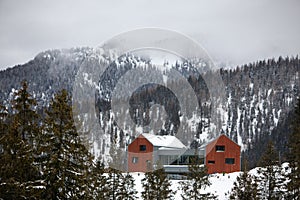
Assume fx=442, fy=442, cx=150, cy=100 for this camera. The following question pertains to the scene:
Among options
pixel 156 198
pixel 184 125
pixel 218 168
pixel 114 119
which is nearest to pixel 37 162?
pixel 156 198

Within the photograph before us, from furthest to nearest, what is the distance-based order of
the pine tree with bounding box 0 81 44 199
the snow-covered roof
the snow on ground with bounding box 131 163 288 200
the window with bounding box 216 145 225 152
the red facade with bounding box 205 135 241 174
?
the snow-covered roof → the window with bounding box 216 145 225 152 → the red facade with bounding box 205 135 241 174 → the snow on ground with bounding box 131 163 288 200 → the pine tree with bounding box 0 81 44 199

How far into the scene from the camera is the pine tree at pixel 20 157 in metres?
17.4

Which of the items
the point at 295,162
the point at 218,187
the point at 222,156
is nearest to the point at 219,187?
the point at 218,187

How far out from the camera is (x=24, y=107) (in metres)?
18.4

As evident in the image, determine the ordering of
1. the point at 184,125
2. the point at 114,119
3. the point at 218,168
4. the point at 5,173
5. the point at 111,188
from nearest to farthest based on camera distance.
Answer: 1. the point at 5,173
2. the point at 111,188
3. the point at 218,168
4. the point at 184,125
5. the point at 114,119

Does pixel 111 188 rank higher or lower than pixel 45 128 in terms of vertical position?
lower

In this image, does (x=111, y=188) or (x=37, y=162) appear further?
(x=111, y=188)

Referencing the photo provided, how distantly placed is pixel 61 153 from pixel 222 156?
1884 inches

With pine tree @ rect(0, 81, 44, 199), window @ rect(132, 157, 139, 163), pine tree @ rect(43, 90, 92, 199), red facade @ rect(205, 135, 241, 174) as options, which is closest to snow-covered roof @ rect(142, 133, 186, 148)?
window @ rect(132, 157, 139, 163)

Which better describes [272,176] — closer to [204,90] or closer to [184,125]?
[184,125]

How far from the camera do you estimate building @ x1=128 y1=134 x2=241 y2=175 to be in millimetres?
63938

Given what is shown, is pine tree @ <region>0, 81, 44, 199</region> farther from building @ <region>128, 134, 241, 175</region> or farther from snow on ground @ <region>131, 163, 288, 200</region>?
building @ <region>128, 134, 241, 175</region>

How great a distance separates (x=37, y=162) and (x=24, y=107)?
242 cm

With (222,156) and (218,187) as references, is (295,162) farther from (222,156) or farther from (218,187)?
(222,156)
